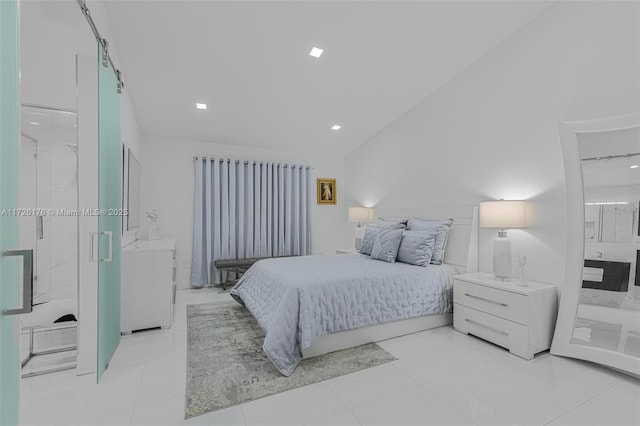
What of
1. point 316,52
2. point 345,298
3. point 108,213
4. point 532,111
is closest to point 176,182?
point 108,213

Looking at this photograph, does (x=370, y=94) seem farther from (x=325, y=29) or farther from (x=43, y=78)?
(x=43, y=78)

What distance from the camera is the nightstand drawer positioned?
239cm

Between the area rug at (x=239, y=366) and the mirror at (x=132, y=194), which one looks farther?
the mirror at (x=132, y=194)

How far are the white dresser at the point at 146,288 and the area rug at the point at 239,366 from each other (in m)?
0.36

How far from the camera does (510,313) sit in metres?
2.46

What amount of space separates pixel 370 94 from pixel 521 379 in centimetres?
338

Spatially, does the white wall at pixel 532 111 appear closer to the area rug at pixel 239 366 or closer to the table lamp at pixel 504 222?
the table lamp at pixel 504 222

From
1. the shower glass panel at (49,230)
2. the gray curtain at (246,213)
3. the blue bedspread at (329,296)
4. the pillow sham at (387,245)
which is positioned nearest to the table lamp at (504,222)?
the blue bedspread at (329,296)

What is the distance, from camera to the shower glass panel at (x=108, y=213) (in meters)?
2.06

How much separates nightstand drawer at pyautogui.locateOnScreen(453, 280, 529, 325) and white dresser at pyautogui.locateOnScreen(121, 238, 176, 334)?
2.86 metres

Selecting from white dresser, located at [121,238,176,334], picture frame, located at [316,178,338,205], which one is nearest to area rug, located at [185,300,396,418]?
white dresser, located at [121,238,176,334]

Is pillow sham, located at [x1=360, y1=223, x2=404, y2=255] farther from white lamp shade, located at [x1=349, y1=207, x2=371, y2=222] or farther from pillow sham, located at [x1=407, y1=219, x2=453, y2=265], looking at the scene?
white lamp shade, located at [x1=349, y1=207, x2=371, y2=222]

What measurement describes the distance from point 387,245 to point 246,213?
266cm

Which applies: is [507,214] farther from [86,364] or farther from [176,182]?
[176,182]
